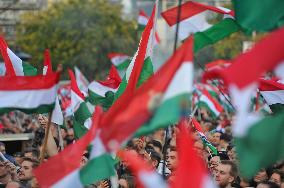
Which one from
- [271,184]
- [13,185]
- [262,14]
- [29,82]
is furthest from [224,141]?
[262,14]

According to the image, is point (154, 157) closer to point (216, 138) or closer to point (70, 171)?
point (216, 138)

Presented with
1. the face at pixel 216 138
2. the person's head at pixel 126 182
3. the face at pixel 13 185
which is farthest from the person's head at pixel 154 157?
the face at pixel 216 138

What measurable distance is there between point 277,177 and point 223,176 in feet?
2.09

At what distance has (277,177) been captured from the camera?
856 cm

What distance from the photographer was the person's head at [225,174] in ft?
27.2

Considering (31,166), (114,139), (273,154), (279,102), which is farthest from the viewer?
(31,166)

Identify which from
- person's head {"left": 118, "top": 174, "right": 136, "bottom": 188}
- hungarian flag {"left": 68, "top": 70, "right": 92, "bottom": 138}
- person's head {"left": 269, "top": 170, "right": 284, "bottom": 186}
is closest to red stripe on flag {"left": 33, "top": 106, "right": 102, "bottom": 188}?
person's head {"left": 118, "top": 174, "right": 136, "bottom": 188}

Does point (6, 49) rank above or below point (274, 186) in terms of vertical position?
above

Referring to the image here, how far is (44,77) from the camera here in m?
6.77

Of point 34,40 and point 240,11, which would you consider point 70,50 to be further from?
point 240,11

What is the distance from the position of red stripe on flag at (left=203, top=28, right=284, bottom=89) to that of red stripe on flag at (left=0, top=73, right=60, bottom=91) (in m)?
1.89

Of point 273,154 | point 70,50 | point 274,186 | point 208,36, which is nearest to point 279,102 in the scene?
point 274,186

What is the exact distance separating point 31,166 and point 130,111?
3874 mm

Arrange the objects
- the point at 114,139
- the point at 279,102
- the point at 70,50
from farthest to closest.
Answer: the point at 70,50 → the point at 279,102 → the point at 114,139
